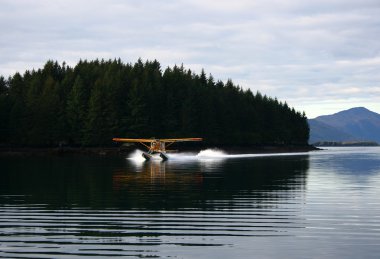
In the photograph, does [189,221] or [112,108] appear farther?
[112,108]

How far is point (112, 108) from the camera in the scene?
143375 mm

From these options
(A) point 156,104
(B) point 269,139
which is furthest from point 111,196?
(B) point 269,139

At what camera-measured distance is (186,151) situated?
140m

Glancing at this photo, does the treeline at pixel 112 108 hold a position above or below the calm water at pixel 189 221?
above

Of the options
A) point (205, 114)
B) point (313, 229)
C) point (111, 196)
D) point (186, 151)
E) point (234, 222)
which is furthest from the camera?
point (205, 114)

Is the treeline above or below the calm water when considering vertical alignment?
above

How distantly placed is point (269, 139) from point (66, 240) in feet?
563

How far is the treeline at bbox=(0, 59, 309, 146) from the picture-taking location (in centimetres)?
13512

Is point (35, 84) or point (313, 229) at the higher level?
point (35, 84)

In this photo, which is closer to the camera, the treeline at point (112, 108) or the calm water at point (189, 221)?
the calm water at point (189, 221)

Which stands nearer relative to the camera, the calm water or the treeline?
the calm water

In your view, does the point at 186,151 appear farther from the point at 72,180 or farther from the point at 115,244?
the point at 115,244

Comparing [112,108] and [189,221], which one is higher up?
[112,108]

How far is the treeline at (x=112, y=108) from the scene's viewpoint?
135 meters
